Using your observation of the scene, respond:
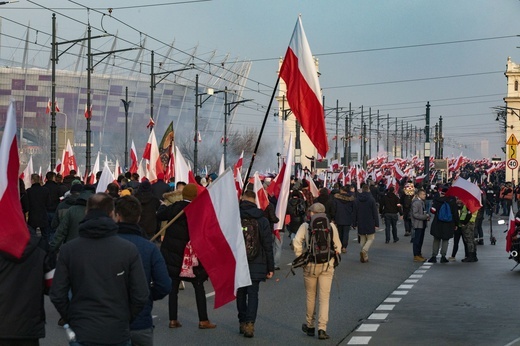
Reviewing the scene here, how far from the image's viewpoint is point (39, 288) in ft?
23.1

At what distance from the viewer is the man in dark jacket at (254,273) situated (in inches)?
455

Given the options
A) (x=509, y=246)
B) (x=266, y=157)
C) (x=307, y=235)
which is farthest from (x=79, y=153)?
(x=307, y=235)

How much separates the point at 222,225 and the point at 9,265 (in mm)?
2992

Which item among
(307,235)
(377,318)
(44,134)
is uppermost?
(44,134)

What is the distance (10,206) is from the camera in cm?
671

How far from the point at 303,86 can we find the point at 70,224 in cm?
285

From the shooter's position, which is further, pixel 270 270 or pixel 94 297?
pixel 270 270

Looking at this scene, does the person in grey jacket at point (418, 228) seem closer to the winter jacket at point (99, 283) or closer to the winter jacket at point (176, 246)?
the winter jacket at point (176, 246)

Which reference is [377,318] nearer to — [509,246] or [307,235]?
[307,235]

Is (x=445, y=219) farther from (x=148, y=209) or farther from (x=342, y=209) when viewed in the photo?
Answer: (x=148, y=209)

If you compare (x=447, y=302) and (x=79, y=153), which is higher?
(x=79, y=153)

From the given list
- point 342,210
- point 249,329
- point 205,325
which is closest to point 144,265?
point 249,329

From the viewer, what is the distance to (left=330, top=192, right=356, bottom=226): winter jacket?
23.9m

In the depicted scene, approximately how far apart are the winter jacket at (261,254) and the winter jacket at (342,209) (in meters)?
11.9
